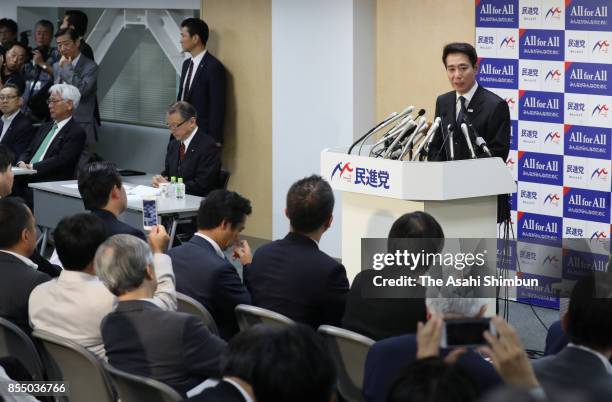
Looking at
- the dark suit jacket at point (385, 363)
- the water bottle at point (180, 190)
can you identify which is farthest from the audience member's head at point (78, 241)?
the water bottle at point (180, 190)

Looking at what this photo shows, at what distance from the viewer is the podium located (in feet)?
17.2

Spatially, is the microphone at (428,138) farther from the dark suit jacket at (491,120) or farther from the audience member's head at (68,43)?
the audience member's head at (68,43)

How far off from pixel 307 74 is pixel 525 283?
2.62 meters

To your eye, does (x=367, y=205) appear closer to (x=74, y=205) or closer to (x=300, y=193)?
(x=300, y=193)

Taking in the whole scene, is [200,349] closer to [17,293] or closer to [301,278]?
[301,278]

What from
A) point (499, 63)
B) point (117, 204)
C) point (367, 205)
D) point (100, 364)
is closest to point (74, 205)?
point (117, 204)

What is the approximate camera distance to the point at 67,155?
839 cm

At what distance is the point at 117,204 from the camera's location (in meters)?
5.41

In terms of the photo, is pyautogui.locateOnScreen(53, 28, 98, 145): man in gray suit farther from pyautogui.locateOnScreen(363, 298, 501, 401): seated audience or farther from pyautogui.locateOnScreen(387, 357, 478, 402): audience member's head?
pyautogui.locateOnScreen(387, 357, 478, 402): audience member's head

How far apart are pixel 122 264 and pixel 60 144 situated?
17.1ft

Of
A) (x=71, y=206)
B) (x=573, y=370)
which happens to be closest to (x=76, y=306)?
(x=573, y=370)

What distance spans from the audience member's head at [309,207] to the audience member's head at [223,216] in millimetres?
286

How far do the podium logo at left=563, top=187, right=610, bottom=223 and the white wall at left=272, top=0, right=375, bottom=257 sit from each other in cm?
202

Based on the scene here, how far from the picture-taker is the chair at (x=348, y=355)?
3559mm
